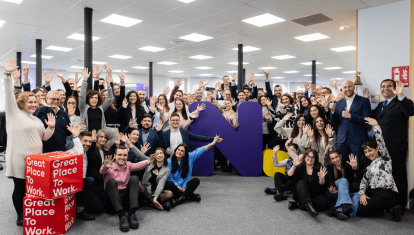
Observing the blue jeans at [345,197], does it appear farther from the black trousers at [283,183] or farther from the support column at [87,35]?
the support column at [87,35]

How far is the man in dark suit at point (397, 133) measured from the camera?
11.7ft

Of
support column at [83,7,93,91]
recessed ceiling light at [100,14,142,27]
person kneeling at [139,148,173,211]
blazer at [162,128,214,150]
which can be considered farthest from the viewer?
recessed ceiling light at [100,14,142,27]

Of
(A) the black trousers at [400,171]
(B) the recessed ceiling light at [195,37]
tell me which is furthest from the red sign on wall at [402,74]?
(B) the recessed ceiling light at [195,37]

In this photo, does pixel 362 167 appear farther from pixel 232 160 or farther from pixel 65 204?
pixel 65 204

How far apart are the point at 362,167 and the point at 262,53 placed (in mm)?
7111

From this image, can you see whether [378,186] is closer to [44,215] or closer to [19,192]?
[44,215]

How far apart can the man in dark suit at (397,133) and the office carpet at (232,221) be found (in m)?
0.44

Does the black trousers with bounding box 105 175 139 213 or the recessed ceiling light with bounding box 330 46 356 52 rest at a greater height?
the recessed ceiling light with bounding box 330 46 356 52

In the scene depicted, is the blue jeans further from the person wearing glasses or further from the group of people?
the person wearing glasses

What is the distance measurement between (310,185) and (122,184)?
2518 millimetres

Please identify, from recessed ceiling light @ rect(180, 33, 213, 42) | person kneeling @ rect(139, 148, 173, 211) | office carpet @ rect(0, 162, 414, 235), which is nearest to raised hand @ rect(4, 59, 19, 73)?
office carpet @ rect(0, 162, 414, 235)

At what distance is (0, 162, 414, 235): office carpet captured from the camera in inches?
117

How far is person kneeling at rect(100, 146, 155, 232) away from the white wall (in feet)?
13.3

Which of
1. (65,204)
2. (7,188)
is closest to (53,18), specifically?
(7,188)
